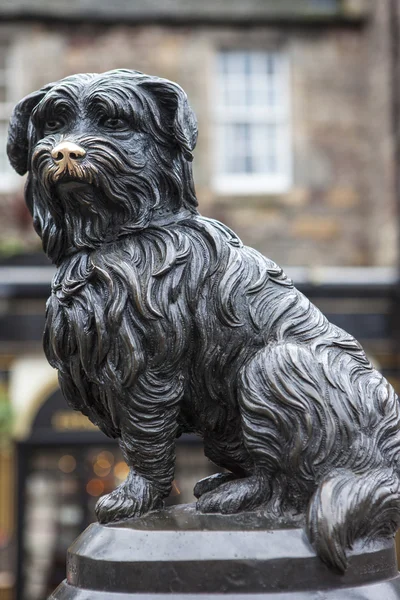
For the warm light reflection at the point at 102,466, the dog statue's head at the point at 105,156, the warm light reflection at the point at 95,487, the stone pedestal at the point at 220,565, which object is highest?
the dog statue's head at the point at 105,156

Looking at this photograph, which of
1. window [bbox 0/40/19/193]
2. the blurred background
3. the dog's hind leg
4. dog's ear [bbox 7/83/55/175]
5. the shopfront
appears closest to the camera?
the dog's hind leg

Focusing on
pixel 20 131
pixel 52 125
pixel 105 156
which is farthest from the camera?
pixel 20 131

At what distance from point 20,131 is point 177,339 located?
0.75 meters

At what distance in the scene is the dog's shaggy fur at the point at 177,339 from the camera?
2.36m

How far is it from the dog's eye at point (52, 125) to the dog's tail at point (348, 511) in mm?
1139

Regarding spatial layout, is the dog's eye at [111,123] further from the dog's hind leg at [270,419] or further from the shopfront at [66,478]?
the shopfront at [66,478]

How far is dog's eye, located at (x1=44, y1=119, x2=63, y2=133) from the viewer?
246 centimetres

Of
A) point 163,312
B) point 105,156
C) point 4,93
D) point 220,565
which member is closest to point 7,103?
point 4,93

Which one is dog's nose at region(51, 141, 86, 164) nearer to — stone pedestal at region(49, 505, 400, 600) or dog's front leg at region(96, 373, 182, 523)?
dog's front leg at region(96, 373, 182, 523)

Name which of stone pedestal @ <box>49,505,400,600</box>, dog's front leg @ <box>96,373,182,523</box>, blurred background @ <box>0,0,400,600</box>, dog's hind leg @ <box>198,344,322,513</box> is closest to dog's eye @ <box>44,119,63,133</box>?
dog's front leg @ <box>96,373,182,523</box>

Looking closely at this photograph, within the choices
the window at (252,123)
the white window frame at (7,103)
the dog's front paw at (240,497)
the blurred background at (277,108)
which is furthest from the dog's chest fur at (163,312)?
the window at (252,123)

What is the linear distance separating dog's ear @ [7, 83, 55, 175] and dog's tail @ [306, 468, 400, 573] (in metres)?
1.22

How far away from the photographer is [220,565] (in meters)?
2.24

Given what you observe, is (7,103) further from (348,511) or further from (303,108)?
(348,511)
